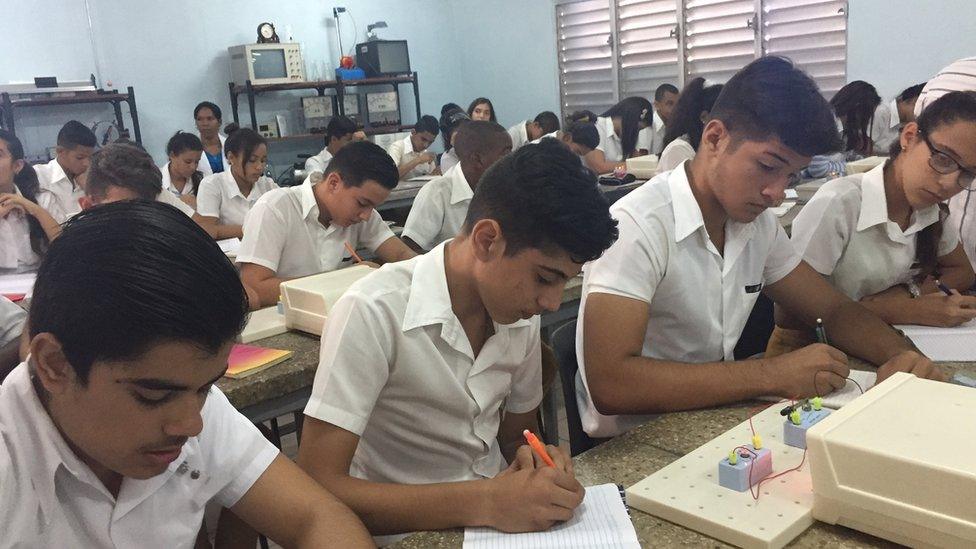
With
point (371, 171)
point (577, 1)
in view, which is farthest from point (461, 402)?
point (577, 1)

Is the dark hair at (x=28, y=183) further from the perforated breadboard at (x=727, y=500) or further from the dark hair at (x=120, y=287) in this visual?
the perforated breadboard at (x=727, y=500)

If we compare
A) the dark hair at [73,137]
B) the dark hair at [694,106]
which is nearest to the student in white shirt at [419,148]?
the dark hair at [73,137]

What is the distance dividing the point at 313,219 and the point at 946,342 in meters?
2.05

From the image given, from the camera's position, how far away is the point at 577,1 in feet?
24.0

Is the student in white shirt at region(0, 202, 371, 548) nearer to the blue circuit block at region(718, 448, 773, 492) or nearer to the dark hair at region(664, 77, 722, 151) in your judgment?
the blue circuit block at region(718, 448, 773, 492)

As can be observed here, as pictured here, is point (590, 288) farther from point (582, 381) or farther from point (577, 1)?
point (577, 1)

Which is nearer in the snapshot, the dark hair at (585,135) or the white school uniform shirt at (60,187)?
the white school uniform shirt at (60,187)

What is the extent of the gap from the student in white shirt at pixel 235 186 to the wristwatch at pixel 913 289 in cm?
348

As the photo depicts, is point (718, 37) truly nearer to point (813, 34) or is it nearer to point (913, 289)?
point (813, 34)

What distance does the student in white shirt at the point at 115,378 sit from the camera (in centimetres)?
78

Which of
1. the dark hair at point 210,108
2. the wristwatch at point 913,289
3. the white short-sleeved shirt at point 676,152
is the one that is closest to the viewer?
the wristwatch at point 913,289

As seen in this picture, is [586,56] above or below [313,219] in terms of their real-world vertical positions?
above

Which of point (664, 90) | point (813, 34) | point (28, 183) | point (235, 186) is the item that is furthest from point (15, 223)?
point (813, 34)

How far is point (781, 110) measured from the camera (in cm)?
139
